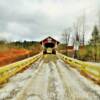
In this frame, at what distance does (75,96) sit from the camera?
10.2 metres

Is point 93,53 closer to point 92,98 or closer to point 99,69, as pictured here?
point 99,69

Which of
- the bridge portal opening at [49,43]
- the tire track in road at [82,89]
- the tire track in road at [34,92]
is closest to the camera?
the tire track in road at [34,92]

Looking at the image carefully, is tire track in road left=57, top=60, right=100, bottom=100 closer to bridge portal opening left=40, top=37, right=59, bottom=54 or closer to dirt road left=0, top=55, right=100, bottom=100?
dirt road left=0, top=55, right=100, bottom=100

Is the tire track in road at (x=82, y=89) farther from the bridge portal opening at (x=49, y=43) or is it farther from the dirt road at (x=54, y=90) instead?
the bridge portal opening at (x=49, y=43)

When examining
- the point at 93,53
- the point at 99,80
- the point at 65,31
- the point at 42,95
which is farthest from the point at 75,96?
the point at 65,31

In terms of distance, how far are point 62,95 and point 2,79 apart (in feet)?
18.6

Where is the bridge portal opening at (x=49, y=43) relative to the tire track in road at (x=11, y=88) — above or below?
Result: above

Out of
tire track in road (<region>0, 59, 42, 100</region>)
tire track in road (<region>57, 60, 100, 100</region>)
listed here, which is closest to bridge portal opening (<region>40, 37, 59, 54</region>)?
tire track in road (<region>57, 60, 100, 100</region>)

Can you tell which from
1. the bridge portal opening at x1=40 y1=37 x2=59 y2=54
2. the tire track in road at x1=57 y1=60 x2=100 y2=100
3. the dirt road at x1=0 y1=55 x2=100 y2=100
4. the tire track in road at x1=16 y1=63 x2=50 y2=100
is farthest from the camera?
the bridge portal opening at x1=40 y1=37 x2=59 y2=54

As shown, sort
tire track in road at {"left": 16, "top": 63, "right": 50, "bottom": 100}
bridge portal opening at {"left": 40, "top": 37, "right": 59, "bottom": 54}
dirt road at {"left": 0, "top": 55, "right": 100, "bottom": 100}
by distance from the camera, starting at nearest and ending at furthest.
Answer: tire track in road at {"left": 16, "top": 63, "right": 50, "bottom": 100}
dirt road at {"left": 0, "top": 55, "right": 100, "bottom": 100}
bridge portal opening at {"left": 40, "top": 37, "right": 59, "bottom": 54}

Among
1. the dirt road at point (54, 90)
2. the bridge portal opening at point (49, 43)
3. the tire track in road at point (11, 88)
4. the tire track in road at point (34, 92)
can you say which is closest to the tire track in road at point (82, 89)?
the dirt road at point (54, 90)

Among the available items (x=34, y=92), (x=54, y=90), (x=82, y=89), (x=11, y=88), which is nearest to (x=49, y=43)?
(x=11, y=88)

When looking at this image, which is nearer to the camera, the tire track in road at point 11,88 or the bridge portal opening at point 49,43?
the tire track in road at point 11,88

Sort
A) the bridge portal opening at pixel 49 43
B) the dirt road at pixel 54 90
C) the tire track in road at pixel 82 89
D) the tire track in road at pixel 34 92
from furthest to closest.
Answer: the bridge portal opening at pixel 49 43, the tire track in road at pixel 82 89, the dirt road at pixel 54 90, the tire track in road at pixel 34 92
